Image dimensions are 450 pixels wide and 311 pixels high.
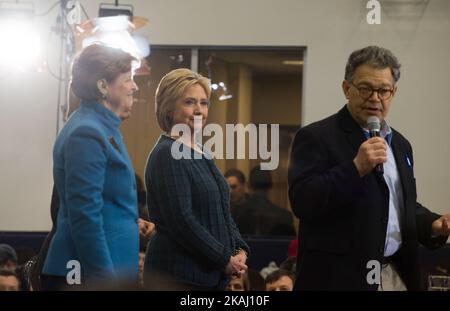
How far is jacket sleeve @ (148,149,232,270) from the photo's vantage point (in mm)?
1905

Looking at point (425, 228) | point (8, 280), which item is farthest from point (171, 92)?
point (8, 280)

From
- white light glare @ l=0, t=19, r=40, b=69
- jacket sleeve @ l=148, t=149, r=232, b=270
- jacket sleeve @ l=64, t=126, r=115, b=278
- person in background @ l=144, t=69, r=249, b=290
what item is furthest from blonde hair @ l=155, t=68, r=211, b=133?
white light glare @ l=0, t=19, r=40, b=69

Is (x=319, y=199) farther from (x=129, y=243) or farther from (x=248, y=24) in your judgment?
(x=248, y=24)

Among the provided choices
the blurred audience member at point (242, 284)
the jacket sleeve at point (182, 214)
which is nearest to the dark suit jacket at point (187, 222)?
the jacket sleeve at point (182, 214)

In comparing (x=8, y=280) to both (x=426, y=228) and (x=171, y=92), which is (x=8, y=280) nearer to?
(x=171, y=92)

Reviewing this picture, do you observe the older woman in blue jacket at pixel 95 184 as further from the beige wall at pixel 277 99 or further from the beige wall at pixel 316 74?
the beige wall at pixel 277 99

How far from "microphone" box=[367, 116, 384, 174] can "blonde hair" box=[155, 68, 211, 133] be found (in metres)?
0.44

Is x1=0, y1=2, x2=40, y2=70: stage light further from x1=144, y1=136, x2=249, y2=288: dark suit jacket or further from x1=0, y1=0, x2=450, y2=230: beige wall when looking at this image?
x1=144, y1=136, x2=249, y2=288: dark suit jacket

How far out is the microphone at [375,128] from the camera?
1.85 m

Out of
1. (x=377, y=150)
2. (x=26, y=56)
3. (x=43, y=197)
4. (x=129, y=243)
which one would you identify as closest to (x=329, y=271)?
(x=377, y=150)

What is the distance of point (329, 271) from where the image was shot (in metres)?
1.87

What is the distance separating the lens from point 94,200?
71.4 inches

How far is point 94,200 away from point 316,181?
0.53m
